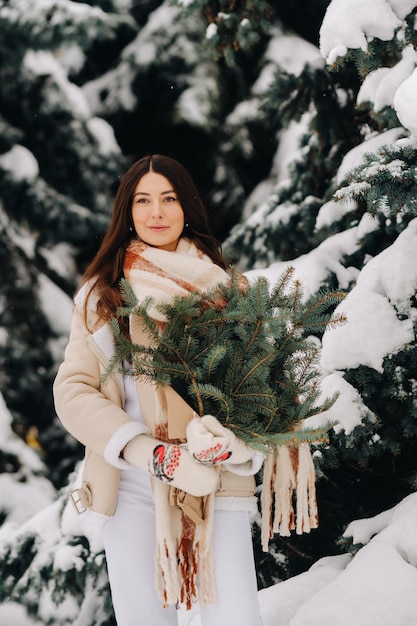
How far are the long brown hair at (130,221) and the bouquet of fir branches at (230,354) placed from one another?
320 millimetres

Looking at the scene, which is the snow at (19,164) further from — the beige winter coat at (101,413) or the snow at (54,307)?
the beige winter coat at (101,413)

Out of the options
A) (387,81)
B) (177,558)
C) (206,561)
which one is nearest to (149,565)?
(177,558)

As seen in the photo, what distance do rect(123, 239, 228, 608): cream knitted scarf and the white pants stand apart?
6 cm

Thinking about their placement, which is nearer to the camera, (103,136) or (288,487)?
(288,487)

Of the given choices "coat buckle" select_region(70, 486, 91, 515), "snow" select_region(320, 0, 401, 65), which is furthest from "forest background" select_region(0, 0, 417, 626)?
"coat buckle" select_region(70, 486, 91, 515)

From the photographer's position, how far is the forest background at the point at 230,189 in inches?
105

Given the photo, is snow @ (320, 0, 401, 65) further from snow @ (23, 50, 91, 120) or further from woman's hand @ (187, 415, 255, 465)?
snow @ (23, 50, 91, 120)

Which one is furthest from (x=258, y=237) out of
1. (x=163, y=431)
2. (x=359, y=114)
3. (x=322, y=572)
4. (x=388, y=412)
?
(x=163, y=431)

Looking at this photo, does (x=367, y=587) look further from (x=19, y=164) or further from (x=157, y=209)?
(x=19, y=164)

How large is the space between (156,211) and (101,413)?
0.69m

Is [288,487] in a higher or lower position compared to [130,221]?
lower

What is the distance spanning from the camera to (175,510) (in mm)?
1975

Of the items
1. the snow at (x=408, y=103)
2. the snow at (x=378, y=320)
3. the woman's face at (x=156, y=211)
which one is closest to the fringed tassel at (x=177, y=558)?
the woman's face at (x=156, y=211)

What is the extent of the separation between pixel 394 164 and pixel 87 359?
1201mm
